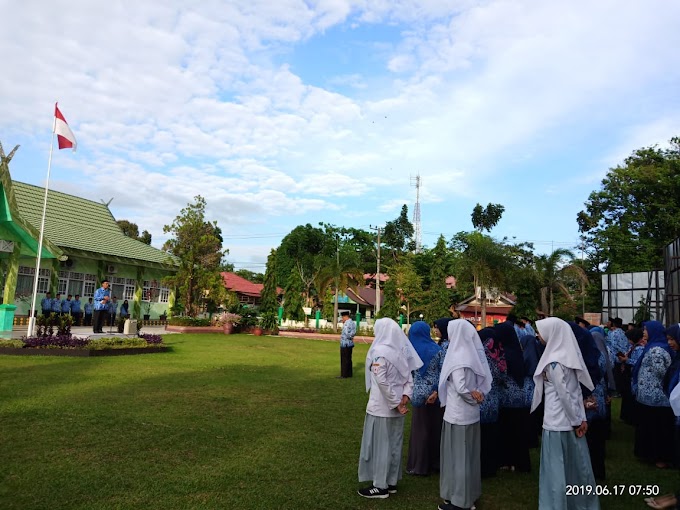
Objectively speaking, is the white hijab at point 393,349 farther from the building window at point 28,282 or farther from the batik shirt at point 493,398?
the building window at point 28,282

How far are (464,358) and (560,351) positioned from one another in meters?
0.75

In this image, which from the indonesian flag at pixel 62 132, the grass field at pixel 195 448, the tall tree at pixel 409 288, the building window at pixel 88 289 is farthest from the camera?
the tall tree at pixel 409 288

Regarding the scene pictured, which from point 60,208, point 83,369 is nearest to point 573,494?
point 83,369

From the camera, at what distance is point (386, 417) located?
4512mm

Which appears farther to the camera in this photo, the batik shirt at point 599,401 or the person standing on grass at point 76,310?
the person standing on grass at point 76,310

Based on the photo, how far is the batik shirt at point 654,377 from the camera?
5.62 meters

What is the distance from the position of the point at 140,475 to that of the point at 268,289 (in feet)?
76.2

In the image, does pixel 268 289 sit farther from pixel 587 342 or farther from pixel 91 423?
pixel 587 342

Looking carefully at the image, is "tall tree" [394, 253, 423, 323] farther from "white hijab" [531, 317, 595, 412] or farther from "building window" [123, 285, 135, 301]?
"white hijab" [531, 317, 595, 412]

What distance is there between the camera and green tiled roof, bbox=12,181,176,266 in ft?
75.0

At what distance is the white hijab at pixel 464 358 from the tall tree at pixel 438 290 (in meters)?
25.6

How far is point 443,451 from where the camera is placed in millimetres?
4309

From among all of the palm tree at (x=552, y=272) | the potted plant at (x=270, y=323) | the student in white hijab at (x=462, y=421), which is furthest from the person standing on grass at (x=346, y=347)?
the palm tree at (x=552, y=272)

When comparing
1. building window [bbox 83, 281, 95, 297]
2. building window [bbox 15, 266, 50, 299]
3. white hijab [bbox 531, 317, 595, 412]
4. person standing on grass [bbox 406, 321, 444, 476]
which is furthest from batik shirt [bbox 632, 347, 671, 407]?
building window [bbox 83, 281, 95, 297]
